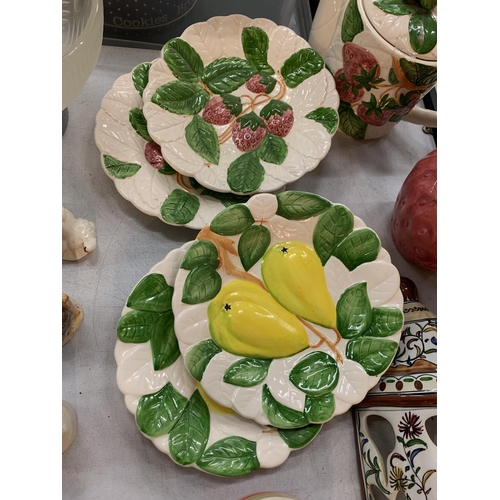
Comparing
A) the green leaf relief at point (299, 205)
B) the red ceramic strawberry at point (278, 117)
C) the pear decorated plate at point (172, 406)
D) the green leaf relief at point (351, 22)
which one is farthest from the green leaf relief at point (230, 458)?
the green leaf relief at point (351, 22)

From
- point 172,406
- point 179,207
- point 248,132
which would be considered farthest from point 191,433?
point 248,132

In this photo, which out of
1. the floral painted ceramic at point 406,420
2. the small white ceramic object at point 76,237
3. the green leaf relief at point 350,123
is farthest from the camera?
the green leaf relief at point 350,123

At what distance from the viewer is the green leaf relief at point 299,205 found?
20.6 inches

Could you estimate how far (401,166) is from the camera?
0.74 meters

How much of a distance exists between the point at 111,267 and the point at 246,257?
0.18 metres

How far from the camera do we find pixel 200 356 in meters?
0.49

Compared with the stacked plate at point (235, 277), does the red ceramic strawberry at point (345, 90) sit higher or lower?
higher

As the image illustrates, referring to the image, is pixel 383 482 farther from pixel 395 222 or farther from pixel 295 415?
pixel 395 222

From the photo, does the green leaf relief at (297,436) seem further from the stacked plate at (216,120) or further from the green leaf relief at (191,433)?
the stacked plate at (216,120)

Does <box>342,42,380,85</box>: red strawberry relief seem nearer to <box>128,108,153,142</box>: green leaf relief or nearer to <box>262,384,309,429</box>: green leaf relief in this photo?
<box>128,108,153,142</box>: green leaf relief

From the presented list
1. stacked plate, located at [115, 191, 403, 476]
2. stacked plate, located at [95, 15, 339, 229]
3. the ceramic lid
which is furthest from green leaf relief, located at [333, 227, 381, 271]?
the ceramic lid

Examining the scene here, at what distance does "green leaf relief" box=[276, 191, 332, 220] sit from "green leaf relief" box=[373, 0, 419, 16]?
221 mm

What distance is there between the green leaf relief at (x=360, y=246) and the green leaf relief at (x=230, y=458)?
222 millimetres

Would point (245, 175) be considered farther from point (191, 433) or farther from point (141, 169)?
point (191, 433)
